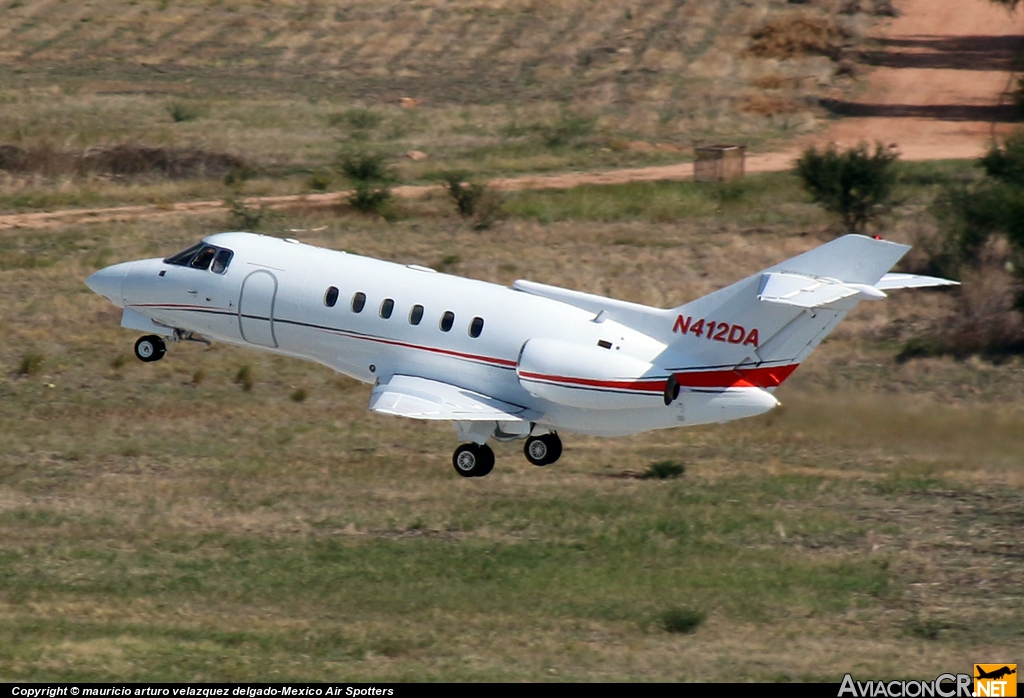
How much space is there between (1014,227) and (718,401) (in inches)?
826

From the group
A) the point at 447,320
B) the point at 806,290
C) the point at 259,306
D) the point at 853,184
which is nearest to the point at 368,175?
the point at 853,184

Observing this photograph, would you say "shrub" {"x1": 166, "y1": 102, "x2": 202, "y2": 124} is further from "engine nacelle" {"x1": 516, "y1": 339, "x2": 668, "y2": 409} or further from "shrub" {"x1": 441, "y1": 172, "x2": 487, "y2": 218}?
"engine nacelle" {"x1": 516, "y1": 339, "x2": 668, "y2": 409}

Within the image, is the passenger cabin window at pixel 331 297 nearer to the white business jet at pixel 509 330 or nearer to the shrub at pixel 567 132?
the white business jet at pixel 509 330

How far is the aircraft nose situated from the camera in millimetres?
31422

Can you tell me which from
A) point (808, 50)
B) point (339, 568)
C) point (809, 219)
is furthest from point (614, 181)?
point (339, 568)

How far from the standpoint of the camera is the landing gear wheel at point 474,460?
2869 cm

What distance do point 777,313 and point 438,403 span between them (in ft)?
20.1

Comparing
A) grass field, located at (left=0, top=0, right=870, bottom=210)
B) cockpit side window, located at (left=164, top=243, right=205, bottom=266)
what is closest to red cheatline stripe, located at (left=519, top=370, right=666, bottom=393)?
cockpit side window, located at (left=164, top=243, right=205, bottom=266)

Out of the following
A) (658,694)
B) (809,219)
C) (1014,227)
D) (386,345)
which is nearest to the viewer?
(658,694)

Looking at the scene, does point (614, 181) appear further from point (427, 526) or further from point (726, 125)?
point (427, 526)

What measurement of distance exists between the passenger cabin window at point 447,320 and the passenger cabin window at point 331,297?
82.9 inches

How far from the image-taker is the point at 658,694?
20062 mm

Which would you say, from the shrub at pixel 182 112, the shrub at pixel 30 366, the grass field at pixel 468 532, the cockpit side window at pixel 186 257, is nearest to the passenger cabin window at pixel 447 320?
the grass field at pixel 468 532

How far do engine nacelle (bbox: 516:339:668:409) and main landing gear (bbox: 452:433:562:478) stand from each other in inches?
98.6
